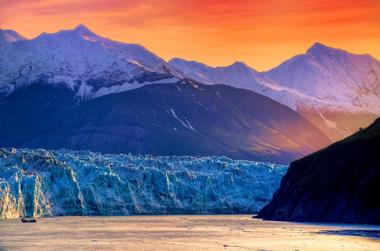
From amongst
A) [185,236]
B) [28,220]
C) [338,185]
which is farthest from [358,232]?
[28,220]

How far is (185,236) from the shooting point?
132m

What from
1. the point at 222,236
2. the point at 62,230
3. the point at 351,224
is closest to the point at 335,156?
the point at 351,224

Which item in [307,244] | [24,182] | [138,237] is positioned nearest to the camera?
[307,244]

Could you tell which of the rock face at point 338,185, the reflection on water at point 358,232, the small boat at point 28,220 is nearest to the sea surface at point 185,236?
the reflection on water at point 358,232

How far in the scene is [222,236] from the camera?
5162 inches

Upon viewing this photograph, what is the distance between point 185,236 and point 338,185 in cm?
3203

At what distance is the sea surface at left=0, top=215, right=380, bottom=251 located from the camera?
111 m

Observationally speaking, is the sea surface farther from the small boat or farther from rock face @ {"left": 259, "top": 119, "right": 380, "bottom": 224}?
rock face @ {"left": 259, "top": 119, "right": 380, "bottom": 224}

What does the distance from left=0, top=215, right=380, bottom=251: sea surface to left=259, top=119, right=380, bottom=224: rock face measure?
5.00 metres

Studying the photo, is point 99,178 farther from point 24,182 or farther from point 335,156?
point 335,156

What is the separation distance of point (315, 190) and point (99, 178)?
56.3m

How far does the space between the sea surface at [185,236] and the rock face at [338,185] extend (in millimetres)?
4998

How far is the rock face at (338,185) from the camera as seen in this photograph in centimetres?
14376

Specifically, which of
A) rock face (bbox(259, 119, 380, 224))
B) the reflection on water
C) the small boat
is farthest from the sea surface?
rock face (bbox(259, 119, 380, 224))
